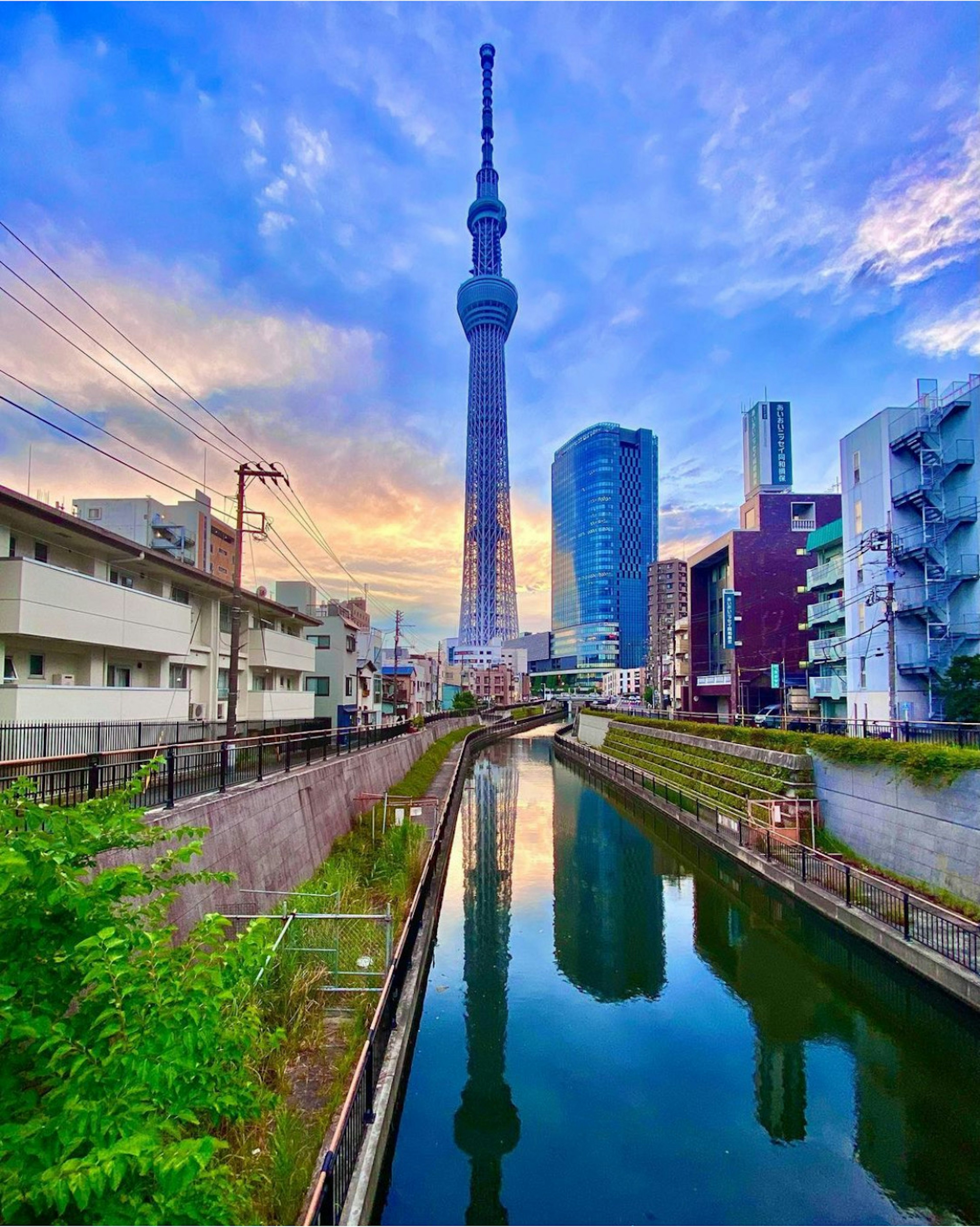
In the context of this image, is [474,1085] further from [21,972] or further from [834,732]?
[834,732]

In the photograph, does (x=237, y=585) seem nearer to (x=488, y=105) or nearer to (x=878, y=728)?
(x=878, y=728)

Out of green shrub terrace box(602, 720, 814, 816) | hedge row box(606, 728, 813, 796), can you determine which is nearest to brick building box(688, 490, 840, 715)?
green shrub terrace box(602, 720, 814, 816)

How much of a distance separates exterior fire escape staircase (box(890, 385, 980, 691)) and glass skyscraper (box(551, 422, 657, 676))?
141 metres

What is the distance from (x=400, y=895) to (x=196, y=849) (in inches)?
426

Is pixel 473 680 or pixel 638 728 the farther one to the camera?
pixel 473 680

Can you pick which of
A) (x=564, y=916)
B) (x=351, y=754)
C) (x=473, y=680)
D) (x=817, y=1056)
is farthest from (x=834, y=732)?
(x=473, y=680)

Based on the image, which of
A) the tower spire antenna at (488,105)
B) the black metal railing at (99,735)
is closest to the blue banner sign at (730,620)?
the black metal railing at (99,735)

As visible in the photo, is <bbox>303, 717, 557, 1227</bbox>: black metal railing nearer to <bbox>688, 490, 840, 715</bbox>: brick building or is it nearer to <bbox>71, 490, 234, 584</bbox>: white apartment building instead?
<bbox>71, 490, 234, 584</bbox>: white apartment building

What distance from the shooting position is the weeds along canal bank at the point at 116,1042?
121 inches

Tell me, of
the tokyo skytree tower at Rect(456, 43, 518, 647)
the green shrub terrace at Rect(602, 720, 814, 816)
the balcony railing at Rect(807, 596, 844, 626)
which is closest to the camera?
the green shrub terrace at Rect(602, 720, 814, 816)

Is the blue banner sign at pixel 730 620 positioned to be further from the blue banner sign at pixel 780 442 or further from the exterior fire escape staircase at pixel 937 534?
the blue banner sign at pixel 780 442

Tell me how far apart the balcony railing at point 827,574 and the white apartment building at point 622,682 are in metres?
94.5

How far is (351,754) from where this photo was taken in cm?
2234

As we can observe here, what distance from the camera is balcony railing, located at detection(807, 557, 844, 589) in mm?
34188
